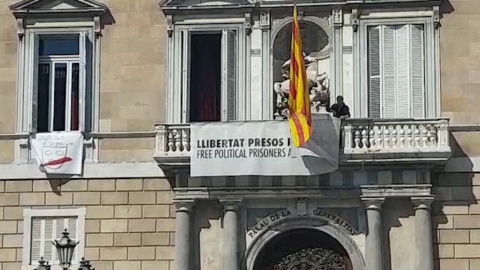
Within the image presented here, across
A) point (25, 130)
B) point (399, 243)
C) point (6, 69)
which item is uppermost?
point (6, 69)

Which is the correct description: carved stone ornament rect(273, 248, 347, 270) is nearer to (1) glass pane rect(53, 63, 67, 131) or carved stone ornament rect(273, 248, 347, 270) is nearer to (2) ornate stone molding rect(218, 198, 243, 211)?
(2) ornate stone molding rect(218, 198, 243, 211)

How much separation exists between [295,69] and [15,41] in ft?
21.3

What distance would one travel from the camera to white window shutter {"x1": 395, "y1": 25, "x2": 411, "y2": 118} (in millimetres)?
22469

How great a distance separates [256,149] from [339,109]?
1964 millimetres

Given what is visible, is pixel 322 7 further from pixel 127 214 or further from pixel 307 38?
pixel 127 214

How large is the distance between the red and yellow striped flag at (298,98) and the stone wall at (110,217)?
Answer: 3221 mm

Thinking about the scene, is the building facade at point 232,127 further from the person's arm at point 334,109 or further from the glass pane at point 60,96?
the person's arm at point 334,109

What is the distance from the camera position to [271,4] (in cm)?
2295

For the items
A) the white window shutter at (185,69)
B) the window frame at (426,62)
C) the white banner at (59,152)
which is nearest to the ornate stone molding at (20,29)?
the white banner at (59,152)

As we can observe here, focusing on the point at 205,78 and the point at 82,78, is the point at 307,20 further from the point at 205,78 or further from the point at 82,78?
the point at 82,78

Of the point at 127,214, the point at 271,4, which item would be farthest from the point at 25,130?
the point at 271,4

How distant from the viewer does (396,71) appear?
22625mm

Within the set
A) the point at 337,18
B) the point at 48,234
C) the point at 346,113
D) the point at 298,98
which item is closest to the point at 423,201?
the point at 346,113

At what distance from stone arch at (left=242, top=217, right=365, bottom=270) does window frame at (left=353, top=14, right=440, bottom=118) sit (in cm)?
250
